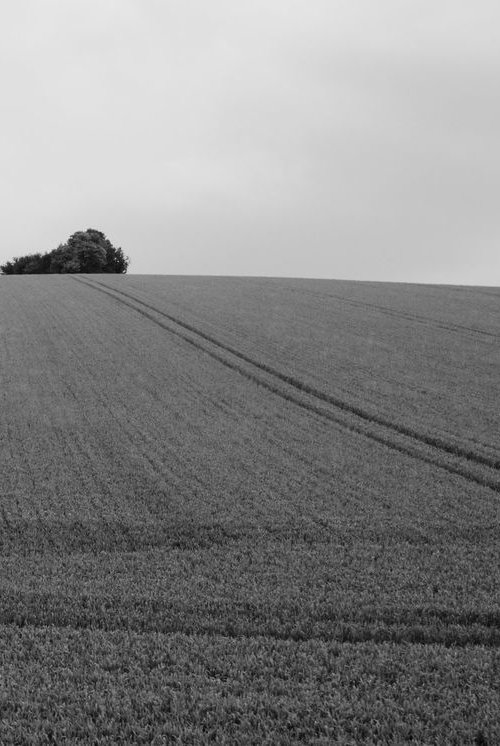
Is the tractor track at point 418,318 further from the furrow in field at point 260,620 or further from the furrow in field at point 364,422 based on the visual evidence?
the furrow in field at point 260,620

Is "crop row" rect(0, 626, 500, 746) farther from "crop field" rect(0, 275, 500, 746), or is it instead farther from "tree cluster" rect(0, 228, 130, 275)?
"tree cluster" rect(0, 228, 130, 275)

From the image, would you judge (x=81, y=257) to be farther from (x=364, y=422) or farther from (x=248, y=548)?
(x=248, y=548)

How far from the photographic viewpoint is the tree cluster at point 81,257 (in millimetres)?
93375

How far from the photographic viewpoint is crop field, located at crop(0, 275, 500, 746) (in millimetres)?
7551

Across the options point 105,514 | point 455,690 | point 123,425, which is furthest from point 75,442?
point 455,690

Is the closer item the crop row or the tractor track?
the crop row


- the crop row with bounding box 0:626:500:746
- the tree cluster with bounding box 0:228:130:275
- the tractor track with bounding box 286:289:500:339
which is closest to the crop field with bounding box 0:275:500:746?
the crop row with bounding box 0:626:500:746

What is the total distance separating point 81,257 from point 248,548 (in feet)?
286

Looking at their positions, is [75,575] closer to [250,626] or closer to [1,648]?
[1,648]

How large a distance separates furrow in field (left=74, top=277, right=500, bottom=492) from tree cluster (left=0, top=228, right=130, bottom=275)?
63233mm

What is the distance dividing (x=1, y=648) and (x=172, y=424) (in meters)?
11.6

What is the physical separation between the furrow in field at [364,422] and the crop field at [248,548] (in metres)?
0.09

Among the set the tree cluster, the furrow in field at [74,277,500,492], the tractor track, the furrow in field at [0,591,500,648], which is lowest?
the furrow in field at [0,591,500,648]

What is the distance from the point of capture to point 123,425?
20.2 m
